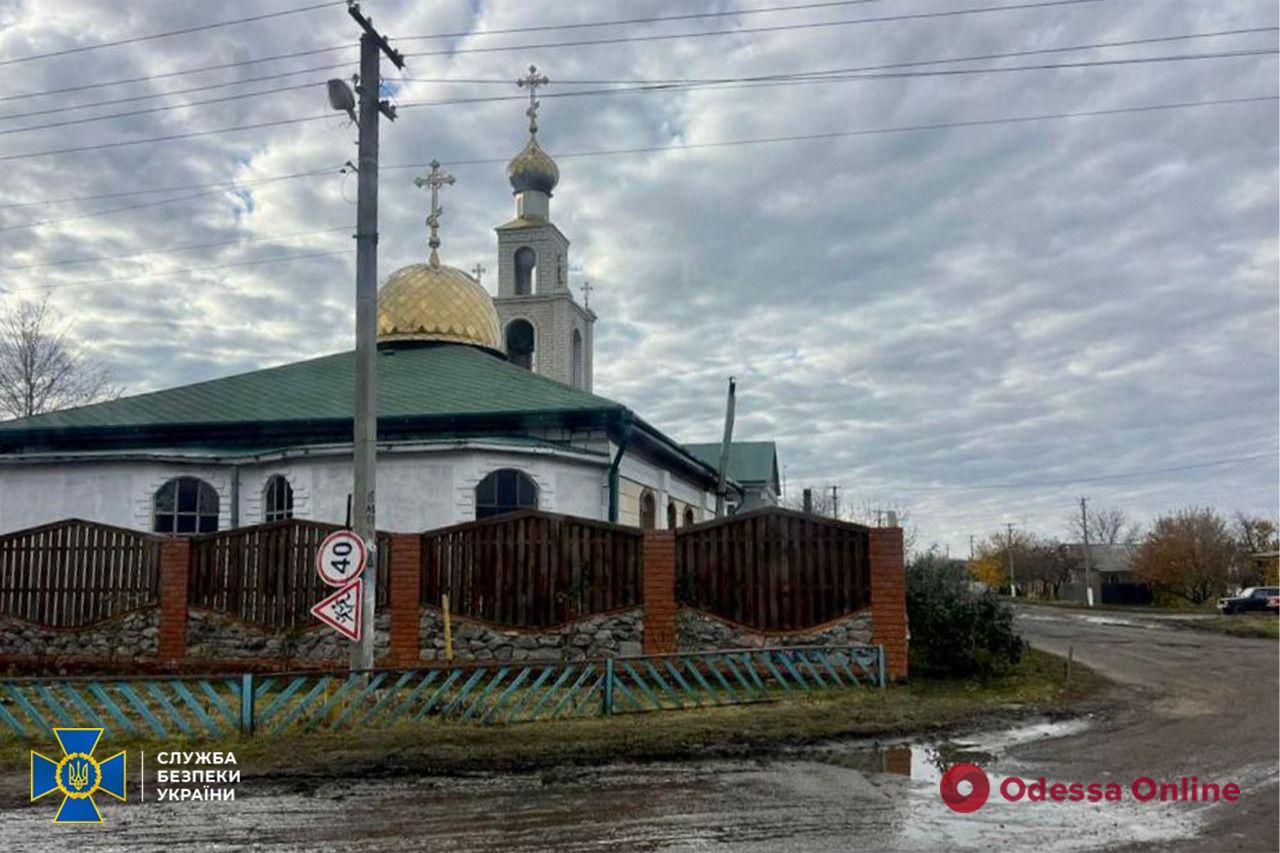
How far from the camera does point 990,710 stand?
1198 cm

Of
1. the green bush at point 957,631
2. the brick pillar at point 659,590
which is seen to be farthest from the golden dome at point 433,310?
the green bush at point 957,631

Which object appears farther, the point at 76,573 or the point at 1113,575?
the point at 1113,575

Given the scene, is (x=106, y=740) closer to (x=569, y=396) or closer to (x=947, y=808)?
(x=947, y=808)

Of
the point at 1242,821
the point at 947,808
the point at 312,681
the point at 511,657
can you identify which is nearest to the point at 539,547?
the point at 511,657

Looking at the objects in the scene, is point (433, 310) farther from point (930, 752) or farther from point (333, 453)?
point (930, 752)

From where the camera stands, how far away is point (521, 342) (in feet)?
131

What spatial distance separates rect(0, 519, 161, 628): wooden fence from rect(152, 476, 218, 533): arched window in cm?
302

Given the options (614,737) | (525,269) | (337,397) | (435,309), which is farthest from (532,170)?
(614,737)

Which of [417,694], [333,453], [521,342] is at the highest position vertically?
[521,342]

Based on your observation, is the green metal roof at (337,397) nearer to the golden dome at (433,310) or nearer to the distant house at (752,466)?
the golden dome at (433,310)

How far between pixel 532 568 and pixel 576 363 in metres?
30.6

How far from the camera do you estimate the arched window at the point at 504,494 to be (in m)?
17.5

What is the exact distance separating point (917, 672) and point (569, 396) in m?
7.78

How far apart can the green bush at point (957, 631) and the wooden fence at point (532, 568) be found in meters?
4.20
